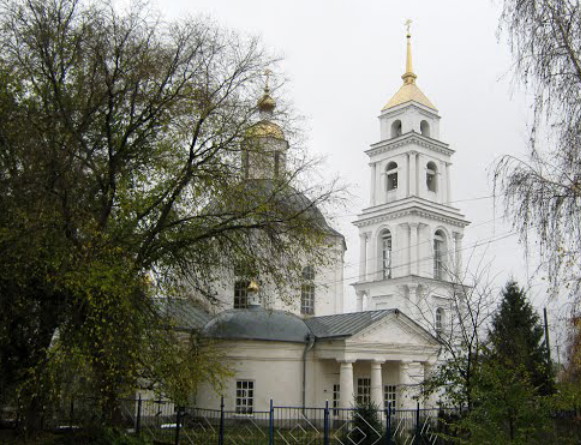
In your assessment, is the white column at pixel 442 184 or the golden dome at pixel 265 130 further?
the white column at pixel 442 184

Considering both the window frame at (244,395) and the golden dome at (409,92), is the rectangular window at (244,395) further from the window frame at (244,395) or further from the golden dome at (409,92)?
the golden dome at (409,92)

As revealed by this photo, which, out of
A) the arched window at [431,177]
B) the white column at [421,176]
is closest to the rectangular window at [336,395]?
the white column at [421,176]

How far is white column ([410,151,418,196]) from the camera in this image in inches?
1724

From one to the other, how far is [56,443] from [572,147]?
1228 centimetres

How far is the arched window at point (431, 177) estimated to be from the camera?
150 feet

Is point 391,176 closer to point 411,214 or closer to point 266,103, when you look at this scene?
point 411,214

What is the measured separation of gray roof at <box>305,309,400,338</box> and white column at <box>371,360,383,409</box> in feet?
5.21

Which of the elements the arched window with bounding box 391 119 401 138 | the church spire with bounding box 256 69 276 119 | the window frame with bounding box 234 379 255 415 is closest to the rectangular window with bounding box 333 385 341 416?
the window frame with bounding box 234 379 255 415

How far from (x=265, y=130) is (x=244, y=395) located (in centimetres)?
1209

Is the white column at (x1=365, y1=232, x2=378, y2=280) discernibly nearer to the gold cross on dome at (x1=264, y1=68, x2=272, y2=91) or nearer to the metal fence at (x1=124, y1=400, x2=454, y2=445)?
the metal fence at (x1=124, y1=400, x2=454, y2=445)

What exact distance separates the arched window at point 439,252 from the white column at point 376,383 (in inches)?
785

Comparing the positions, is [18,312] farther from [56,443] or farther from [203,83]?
[203,83]

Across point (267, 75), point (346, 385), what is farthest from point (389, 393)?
point (267, 75)

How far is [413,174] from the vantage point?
144 ft
